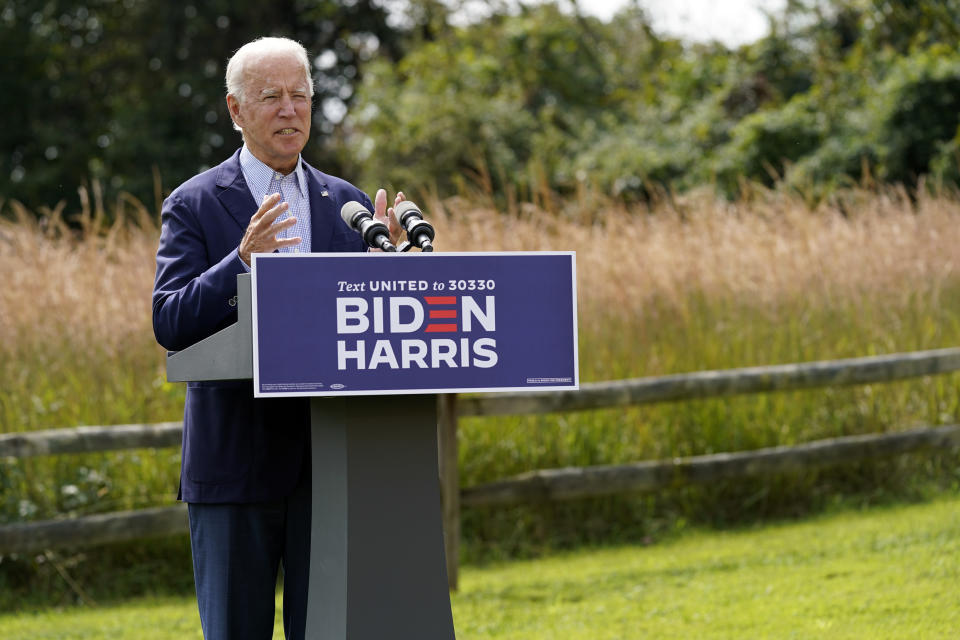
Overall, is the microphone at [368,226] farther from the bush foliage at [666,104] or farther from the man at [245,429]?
the bush foliage at [666,104]

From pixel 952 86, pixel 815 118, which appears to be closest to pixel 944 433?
pixel 952 86

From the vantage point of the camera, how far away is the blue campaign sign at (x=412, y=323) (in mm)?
2389

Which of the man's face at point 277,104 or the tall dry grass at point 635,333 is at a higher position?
the man's face at point 277,104

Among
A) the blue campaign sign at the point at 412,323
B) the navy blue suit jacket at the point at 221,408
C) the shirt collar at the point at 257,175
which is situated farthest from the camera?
the shirt collar at the point at 257,175

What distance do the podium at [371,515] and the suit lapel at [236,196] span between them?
1.35 ft

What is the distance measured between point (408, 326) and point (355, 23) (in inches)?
936

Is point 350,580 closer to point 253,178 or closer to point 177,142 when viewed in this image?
point 253,178

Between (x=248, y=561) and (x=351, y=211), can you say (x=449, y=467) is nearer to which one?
(x=248, y=561)

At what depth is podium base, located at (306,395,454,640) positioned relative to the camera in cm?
258

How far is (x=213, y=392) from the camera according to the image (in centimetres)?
286

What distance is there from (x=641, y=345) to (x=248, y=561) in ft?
15.6

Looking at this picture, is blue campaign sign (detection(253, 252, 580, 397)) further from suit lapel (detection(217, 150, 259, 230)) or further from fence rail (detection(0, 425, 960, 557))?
fence rail (detection(0, 425, 960, 557))

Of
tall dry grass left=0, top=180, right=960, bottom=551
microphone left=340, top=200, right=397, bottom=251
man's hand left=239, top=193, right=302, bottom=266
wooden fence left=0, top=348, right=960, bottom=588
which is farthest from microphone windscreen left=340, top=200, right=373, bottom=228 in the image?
tall dry grass left=0, top=180, right=960, bottom=551

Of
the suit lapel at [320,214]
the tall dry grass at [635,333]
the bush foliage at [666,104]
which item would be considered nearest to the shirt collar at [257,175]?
the suit lapel at [320,214]
